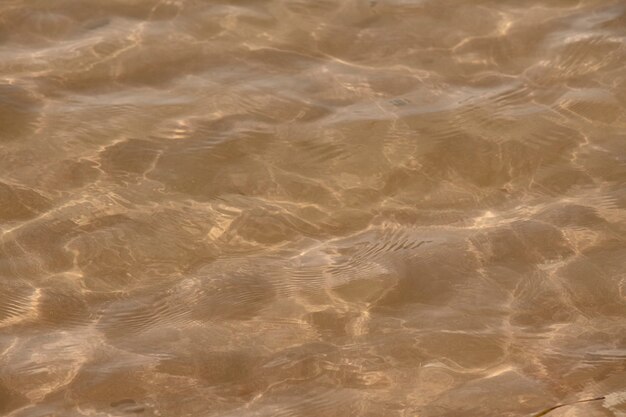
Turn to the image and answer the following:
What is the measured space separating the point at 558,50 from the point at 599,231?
1801 mm

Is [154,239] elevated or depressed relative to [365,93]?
depressed

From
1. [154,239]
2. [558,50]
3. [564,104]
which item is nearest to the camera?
[154,239]

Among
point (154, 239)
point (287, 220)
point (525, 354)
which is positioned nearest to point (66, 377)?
point (154, 239)

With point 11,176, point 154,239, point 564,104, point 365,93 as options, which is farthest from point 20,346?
point 564,104

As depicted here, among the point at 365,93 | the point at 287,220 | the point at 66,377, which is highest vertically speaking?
the point at 365,93

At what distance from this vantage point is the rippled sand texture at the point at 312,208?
13.5 ft

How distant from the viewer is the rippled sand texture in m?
4.12

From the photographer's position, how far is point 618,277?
4.63 meters

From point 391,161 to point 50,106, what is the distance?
202 cm

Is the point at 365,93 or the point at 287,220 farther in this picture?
the point at 365,93

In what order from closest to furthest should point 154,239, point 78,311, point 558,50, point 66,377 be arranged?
point 66,377 → point 78,311 → point 154,239 → point 558,50

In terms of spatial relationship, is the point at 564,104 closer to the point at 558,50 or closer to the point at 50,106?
the point at 558,50

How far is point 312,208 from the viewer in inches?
201

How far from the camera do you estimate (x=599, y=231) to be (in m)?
4.91
